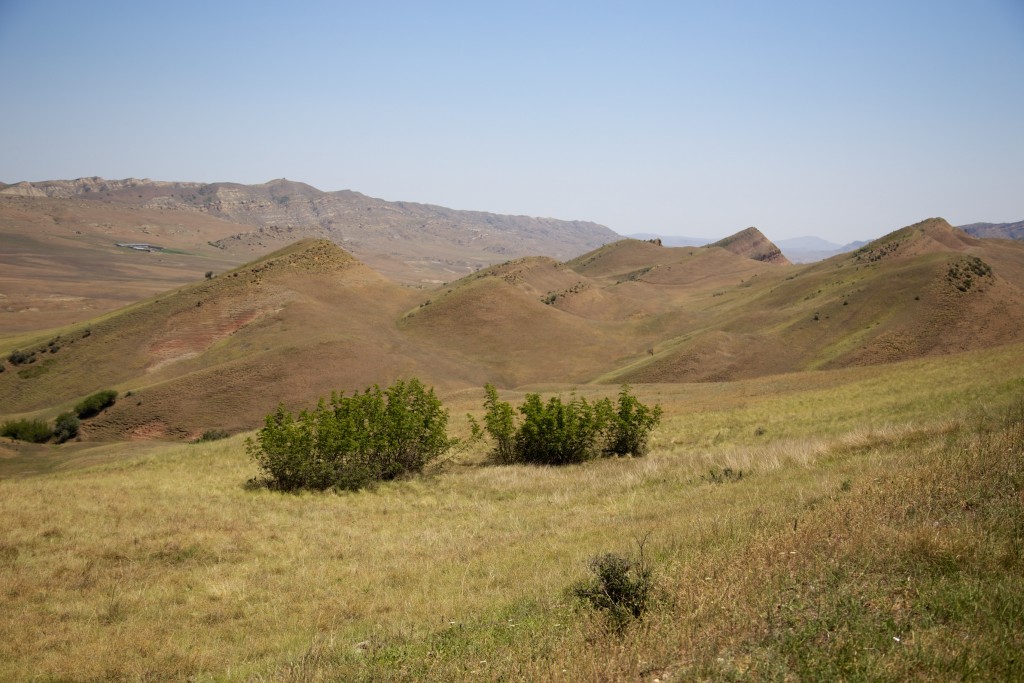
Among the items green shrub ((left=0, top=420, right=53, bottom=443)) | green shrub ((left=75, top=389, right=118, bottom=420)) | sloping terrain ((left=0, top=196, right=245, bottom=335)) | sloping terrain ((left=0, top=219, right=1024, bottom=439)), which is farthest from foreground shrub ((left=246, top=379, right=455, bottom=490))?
sloping terrain ((left=0, top=196, right=245, bottom=335))

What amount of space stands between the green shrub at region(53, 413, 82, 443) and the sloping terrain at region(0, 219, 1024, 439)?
1172 mm

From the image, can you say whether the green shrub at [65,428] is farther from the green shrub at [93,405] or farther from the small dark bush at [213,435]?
the small dark bush at [213,435]

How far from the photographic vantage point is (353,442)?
2286 cm


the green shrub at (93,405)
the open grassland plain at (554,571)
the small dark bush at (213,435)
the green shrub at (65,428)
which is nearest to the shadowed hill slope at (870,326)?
the small dark bush at (213,435)

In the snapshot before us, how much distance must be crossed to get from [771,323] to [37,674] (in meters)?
76.2

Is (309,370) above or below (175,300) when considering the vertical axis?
below

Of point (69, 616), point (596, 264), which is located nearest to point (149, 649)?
point (69, 616)

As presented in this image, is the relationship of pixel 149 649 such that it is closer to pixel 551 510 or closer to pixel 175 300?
pixel 551 510

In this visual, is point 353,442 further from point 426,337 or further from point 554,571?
point 426,337

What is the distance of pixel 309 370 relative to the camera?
55.6m

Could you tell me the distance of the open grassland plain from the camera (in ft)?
17.4

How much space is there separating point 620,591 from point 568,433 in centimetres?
1819

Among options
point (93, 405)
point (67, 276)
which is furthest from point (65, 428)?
point (67, 276)

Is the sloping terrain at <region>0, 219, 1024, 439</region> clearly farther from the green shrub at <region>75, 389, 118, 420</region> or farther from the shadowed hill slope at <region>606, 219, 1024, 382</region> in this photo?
the green shrub at <region>75, 389, 118, 420</region>
